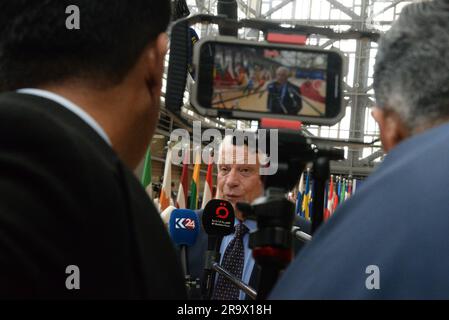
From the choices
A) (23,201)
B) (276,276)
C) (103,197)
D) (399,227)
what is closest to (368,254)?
(399,227)

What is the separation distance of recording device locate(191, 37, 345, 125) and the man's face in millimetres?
1727

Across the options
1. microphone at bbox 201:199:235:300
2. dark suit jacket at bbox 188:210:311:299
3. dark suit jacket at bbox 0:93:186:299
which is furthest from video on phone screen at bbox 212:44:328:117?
dark suit jacket at bbox 188:210:311:299

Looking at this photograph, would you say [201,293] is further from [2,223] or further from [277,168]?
[2,223]

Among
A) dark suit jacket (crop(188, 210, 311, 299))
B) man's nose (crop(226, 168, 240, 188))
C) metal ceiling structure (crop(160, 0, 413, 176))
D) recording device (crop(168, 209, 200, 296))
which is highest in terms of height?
metal ceiling structure (crop(160, 0, 413, 176))

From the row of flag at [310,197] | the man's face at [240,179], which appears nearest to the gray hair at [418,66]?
the man's face at [240,179]

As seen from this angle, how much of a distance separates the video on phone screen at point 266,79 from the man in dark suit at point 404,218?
17 cm

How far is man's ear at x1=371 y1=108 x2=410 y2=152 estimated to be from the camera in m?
1.16

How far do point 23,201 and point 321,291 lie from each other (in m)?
0.48

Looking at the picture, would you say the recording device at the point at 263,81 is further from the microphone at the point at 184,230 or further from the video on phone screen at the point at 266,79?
the microphone at the point at 184,230

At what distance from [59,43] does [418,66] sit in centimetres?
65

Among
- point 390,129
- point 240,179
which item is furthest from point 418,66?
point 240,179

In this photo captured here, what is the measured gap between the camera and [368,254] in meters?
0.96

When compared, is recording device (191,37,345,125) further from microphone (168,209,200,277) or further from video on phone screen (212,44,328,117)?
microphone (168,209,200,277)

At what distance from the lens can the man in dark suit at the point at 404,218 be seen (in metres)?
0.95
